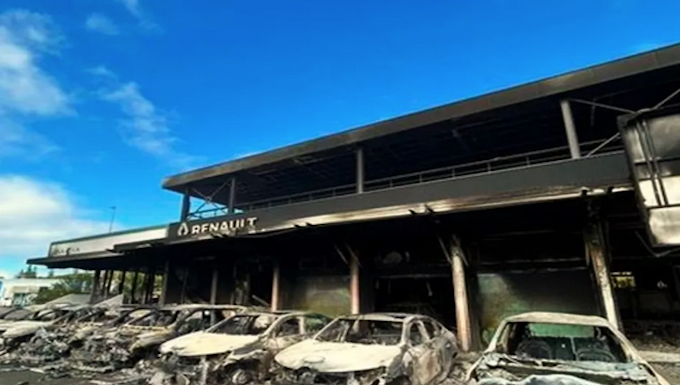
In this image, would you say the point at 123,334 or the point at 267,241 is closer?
the point at 123,334

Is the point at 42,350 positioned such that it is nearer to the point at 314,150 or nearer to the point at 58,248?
the point at 314,150

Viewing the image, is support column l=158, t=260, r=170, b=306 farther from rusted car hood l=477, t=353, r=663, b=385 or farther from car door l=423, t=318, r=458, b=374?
rusted car hood l=477, t=353, r=663, b=385

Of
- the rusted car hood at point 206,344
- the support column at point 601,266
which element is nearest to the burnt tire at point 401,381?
the rusted car hood at point 206,344

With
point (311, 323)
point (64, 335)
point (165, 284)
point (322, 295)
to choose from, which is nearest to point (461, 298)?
point (311, 323)

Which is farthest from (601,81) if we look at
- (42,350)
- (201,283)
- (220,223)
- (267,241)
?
(201,283)

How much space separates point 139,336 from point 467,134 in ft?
36.8

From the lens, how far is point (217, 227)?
561 inches

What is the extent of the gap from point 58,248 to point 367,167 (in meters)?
17.8

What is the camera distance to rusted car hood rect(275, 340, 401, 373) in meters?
5.24

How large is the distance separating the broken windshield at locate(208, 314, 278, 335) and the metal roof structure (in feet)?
20.5

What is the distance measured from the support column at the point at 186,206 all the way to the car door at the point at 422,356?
14237 millimetres

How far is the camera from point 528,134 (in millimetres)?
13773

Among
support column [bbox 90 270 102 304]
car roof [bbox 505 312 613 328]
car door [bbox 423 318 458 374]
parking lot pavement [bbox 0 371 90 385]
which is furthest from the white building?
car roof [bbox 505 312 613 328]

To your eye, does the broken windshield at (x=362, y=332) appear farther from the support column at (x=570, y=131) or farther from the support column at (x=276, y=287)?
the support column at (x=276, y=287)
